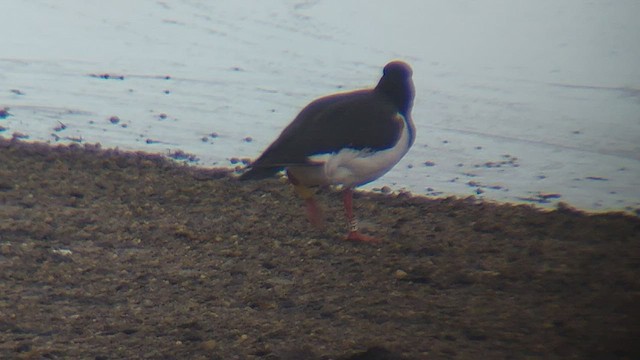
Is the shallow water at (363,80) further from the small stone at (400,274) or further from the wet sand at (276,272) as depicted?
the small stone at (400,274)

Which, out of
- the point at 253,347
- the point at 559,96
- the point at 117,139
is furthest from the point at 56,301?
the point at 559,96

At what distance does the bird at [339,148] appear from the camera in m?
4.94

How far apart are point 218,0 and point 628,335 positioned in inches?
250

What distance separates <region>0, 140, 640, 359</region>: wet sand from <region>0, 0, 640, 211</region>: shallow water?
51 centimetres

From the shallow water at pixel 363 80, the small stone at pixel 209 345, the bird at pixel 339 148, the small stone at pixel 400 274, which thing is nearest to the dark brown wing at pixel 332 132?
the bird at pixel 339 148

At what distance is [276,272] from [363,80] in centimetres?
336

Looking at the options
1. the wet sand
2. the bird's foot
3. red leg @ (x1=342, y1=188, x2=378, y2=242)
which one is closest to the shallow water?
the wet sand

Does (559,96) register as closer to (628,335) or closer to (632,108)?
(632,108)

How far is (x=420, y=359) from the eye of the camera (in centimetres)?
358

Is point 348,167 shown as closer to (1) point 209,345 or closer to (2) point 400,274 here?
(2) point 400,274

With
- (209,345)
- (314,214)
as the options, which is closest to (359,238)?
(314,214)

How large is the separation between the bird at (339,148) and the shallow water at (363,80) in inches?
31.2

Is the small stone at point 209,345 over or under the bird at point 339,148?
under

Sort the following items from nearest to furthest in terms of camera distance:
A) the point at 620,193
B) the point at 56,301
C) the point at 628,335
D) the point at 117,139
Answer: the point at 628,335 → the point at 56,301 → the point at 620,193 → the point at 117,139
